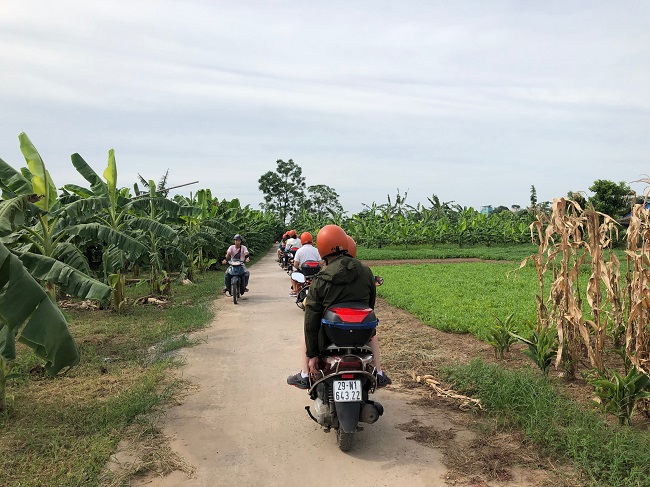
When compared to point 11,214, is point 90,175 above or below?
above

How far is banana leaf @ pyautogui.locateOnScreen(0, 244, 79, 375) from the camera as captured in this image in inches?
135

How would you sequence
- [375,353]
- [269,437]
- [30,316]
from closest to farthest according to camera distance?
[30,316]
[269,437]
[375,353]

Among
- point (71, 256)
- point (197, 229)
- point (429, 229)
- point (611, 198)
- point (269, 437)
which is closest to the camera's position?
point (269, 437)

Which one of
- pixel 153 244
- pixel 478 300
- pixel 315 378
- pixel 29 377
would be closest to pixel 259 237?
pixel 153 244

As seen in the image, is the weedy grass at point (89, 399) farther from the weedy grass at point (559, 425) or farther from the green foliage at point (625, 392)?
the green foliage at point (625, 392)

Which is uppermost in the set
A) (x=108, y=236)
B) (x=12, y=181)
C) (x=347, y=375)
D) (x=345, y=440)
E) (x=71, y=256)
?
(x=12, y=181)

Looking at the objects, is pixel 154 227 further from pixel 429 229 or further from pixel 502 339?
pixel 429 229

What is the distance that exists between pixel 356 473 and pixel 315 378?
37.5 inches

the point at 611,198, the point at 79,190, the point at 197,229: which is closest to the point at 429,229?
the point at 611,198

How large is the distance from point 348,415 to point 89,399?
9.83 ft

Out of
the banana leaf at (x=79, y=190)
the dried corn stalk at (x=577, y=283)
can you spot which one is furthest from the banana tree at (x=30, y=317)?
the banana leaf at (x=79, y=190)

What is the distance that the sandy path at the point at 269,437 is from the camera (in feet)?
12.5

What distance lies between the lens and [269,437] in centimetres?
451

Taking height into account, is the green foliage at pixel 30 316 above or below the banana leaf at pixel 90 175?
below
